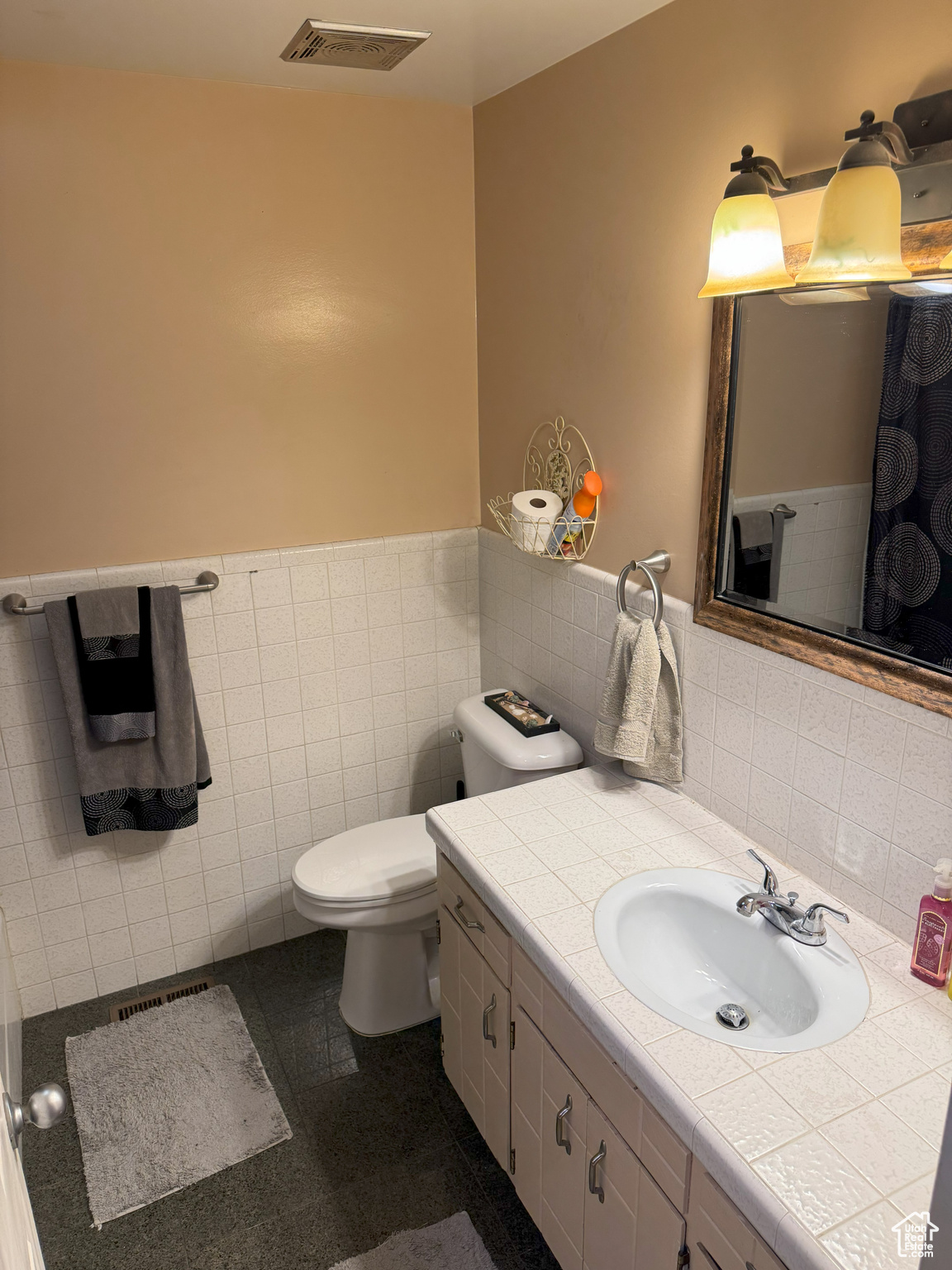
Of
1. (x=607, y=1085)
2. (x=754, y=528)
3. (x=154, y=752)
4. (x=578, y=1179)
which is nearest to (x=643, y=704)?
(x=754, y=528)

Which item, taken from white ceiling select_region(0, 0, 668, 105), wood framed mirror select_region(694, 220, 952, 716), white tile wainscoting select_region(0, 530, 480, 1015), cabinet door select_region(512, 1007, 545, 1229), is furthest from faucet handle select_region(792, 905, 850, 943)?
white ceiling select_region(0, 0, 668, 105)

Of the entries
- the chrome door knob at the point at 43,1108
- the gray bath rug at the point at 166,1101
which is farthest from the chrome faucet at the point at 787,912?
the gray bath rug at the point at 166,1101

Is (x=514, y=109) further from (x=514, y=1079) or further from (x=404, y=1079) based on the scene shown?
(x=404, y=1079)

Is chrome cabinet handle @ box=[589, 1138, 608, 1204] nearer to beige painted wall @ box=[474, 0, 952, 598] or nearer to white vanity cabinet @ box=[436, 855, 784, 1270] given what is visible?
white vanity cabinet @ box=[436, 855, 784, 1270]

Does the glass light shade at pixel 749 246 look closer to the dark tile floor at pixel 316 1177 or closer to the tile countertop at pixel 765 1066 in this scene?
the tile countertop at pixel 765 1066

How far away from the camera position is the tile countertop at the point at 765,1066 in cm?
Result: 105

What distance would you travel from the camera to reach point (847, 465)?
1447 millimetres

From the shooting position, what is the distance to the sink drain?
4.87 feet

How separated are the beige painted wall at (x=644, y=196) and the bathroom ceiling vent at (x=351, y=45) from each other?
0.36 metres

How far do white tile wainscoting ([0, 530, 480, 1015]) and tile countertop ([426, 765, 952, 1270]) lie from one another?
96 centimetres

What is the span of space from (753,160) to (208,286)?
4.57ft

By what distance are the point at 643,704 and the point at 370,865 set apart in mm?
903

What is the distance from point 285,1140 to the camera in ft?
6.88

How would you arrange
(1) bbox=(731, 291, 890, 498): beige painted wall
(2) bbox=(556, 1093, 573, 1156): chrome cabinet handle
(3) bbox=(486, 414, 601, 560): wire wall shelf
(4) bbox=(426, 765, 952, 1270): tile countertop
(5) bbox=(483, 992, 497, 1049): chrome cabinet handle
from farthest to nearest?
(3) bbox=(486, 414, 601, 560): wire wall shelf
(5) bbox=(483, 992, 497, 1049): chrome cabinet handle
(2) bbox=(556, 1093, 573, 1156): chrome cabinet handle
(1) bbox=(731, 291, 890, 498): beige painted wall
(4) bbox=(426, 765, 952, 1270): tile countertop
